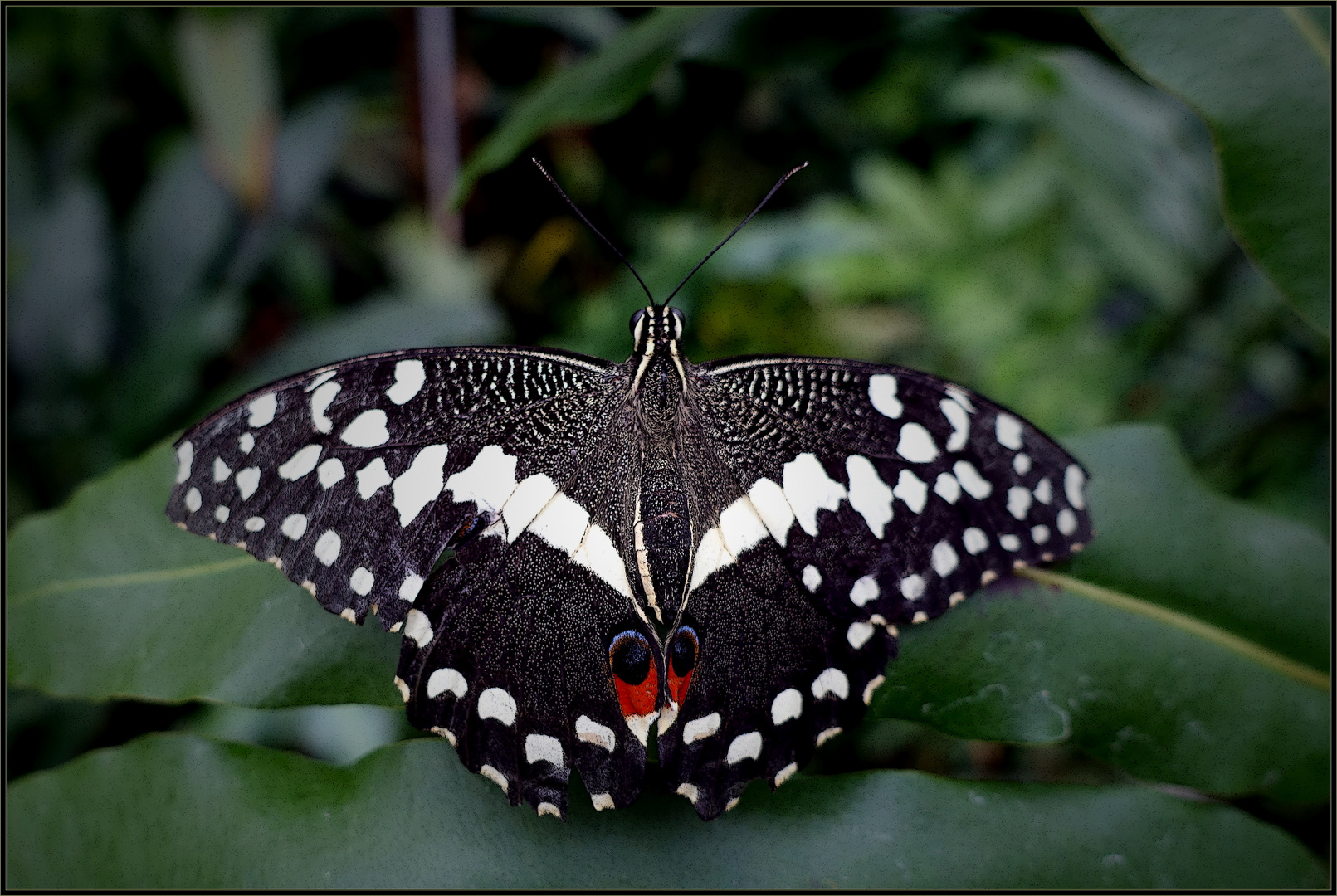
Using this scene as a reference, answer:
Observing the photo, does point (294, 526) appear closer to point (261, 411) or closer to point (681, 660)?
point (261, 411)

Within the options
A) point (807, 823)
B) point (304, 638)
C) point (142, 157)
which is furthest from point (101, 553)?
point (142, 157)

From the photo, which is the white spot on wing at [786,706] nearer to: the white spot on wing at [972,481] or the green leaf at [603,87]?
the white spot on wing at [972,481]

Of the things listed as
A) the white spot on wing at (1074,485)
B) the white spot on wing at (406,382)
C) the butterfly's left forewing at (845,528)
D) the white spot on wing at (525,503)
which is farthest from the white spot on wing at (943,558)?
the white spot on wing at (406,382)

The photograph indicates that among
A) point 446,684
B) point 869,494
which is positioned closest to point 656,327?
point 869,494

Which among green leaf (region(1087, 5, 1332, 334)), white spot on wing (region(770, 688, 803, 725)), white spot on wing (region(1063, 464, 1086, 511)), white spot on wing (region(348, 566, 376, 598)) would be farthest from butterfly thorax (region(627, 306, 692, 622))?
green leaf (region(1087, 5, 1332, 334))

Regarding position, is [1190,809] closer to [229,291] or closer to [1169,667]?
[1169,667]

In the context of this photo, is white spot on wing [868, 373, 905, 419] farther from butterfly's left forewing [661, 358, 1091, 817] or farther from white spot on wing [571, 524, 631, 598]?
white spot on wing [571, 524, 631, 598]
